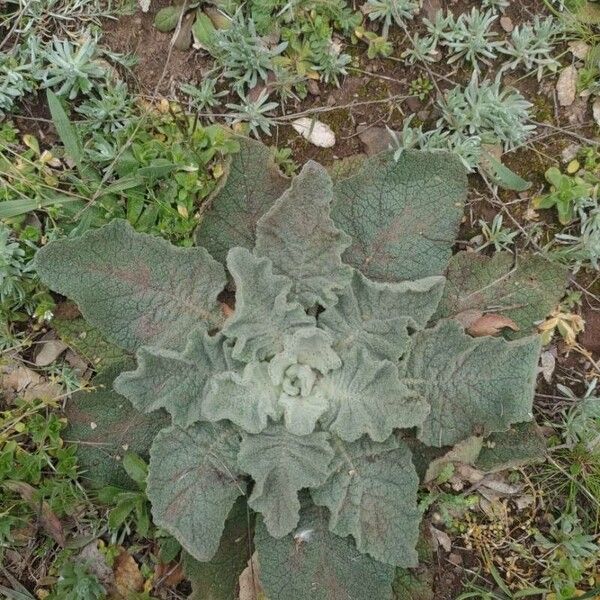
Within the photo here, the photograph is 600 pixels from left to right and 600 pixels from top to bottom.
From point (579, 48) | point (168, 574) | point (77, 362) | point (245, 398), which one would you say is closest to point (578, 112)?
point (579, 48)

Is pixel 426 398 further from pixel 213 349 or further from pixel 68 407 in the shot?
pixel 68 407

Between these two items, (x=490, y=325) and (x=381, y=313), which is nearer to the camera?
(x=381, y=313)

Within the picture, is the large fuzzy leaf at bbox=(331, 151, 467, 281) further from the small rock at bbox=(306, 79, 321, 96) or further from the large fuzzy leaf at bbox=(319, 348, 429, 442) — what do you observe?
the small rock at bbox=(306, 79, 321, 96)

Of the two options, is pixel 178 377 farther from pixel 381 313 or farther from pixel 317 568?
pixel 317 568

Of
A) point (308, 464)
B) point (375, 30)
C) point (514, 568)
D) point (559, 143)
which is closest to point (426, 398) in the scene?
point (308, 464)

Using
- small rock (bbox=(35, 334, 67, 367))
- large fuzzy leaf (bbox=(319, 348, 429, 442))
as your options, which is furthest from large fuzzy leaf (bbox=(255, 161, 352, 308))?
small rock (bbox=(35, 334, 67, 367))

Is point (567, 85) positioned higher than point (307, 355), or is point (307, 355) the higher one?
point (567, 85)
